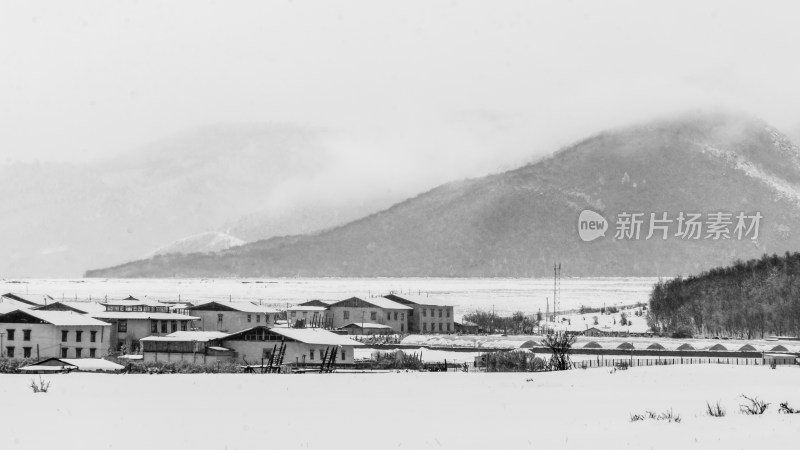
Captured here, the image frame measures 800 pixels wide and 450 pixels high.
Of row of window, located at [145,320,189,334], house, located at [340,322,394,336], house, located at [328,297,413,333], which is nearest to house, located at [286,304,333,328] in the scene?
house, located at [328,297,413,333]

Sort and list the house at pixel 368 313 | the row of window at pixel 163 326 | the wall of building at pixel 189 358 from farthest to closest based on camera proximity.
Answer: the house at pixel 368 313, the row of window at pixel 163 326, the wall of building at pixel 189 358

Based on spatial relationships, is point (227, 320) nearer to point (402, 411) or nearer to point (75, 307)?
point (75, 307)

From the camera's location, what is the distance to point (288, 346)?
244 feet

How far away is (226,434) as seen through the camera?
92.5ft

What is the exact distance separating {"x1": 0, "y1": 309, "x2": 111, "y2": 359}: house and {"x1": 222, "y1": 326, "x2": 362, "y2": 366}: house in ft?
39.1

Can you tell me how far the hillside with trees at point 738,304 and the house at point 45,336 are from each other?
180ft

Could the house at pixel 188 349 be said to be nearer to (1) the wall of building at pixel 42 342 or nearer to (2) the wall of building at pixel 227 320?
(1) the wall of building at pixel 42 342

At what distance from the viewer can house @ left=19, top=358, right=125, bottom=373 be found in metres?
59.1

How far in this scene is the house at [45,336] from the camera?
7994 centimetres

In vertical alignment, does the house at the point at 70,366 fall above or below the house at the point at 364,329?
below

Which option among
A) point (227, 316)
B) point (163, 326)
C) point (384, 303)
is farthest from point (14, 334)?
point (384, 303)

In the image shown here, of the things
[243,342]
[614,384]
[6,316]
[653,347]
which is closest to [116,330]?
[6,316]

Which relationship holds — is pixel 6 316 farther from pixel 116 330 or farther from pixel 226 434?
pixel 226 434

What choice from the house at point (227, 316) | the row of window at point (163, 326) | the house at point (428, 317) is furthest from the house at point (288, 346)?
the house at point (428, 317)
